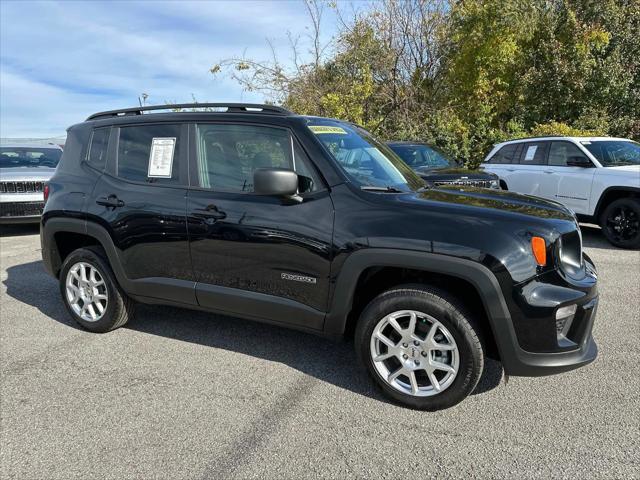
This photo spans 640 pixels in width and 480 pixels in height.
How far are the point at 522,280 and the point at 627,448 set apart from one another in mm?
1009

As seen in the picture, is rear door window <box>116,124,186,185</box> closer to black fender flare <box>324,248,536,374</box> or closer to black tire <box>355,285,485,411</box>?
black fender flare <box>324,248,536,374</box>

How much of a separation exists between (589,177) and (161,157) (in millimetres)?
6730

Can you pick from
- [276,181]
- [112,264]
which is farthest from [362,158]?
[112,264]

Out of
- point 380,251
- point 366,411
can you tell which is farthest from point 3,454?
point 380,251

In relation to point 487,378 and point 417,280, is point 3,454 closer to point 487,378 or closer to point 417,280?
point 417,280

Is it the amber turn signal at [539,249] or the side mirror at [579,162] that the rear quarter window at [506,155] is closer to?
the side mirror at [579,162]

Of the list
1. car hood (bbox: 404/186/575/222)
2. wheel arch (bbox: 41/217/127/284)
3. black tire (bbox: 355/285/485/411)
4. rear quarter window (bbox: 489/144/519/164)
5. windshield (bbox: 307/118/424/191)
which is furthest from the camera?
rear quarter window (bbox: 489/144/519/164)

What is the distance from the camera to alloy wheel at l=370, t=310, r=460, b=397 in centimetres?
282

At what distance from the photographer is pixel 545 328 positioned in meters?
2.63

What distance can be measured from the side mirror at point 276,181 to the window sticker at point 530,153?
704 centimetres

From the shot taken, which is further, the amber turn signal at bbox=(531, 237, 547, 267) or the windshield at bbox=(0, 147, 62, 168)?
the windshield at bbox=(0, 147, 62, 168)

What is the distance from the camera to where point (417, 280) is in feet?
9.87

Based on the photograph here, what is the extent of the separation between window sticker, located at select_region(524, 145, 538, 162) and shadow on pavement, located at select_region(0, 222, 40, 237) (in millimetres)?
9598

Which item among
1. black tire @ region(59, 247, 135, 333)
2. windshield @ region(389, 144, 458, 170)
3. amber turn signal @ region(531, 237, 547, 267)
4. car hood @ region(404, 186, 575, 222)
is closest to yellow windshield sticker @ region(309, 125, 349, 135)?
car hood @ region(404, 186, 575, 222)
